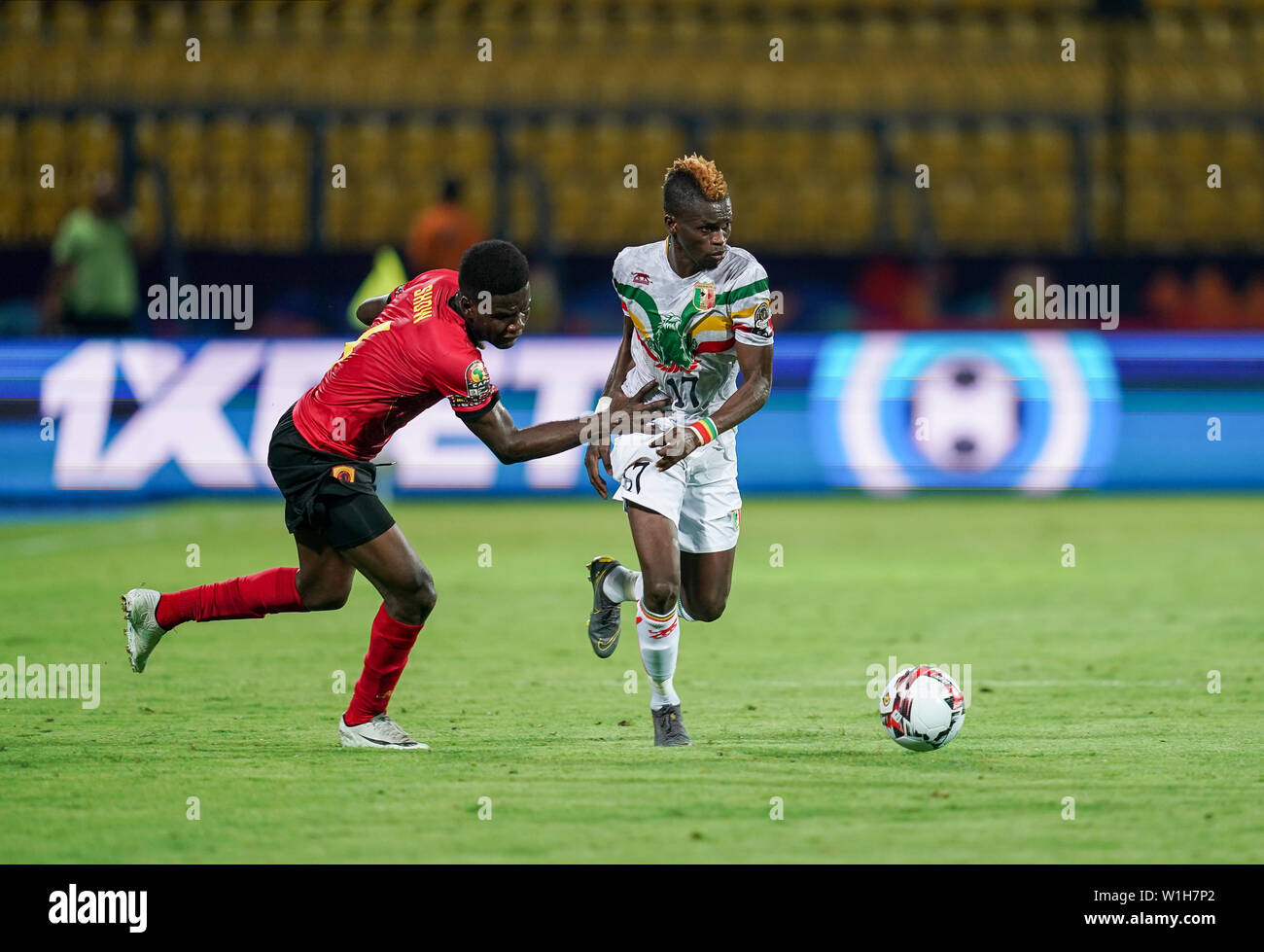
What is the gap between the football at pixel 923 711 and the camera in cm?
674

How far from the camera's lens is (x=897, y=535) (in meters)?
13.8

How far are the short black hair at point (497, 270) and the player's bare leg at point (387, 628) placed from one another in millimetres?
967

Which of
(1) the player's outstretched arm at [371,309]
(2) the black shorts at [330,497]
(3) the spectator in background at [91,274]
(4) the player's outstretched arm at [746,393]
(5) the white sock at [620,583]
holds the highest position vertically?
(3) the spectator in background at [91,274]

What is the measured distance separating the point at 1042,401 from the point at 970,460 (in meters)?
0.75

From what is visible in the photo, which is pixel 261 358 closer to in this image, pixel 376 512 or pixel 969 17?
pixel 376 512

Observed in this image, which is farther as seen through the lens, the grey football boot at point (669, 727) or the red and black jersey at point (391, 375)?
the grey football boot at point (669, 727)

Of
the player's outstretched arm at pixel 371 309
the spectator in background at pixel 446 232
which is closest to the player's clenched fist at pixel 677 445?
the player's outstretched arm at pixel 371 309

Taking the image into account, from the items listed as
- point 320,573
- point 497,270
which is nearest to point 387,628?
point 320,573

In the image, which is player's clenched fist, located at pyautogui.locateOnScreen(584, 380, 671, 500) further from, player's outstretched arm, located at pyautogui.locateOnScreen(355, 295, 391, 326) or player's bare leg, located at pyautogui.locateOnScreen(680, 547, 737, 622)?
player's outstretched arm, located at pyautogui.locateOnScreen(355, 295, 391, 326)

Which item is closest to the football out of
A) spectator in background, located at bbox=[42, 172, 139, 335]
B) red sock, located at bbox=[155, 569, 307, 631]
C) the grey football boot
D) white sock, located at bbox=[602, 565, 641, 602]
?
the grey football boot

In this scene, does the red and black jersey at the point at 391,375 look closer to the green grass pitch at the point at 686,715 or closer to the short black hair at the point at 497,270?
the short black hair at the point at 497,270

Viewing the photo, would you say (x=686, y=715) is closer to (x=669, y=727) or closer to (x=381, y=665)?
(x=669, y=727)

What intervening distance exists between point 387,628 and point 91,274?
398 inches

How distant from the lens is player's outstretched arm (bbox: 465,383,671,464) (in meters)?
6.70
